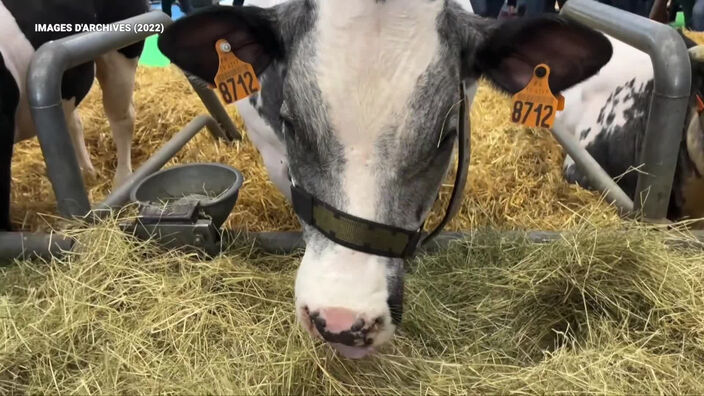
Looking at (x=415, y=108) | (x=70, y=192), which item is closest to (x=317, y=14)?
(x=415, y=108)

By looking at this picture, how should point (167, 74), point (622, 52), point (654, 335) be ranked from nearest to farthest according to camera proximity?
point (654, 335) → point (622, 52) → point (167, 74)

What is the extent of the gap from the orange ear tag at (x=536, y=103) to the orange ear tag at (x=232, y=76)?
752 mm

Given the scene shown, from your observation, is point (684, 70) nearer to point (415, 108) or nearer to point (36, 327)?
point (415, 108)

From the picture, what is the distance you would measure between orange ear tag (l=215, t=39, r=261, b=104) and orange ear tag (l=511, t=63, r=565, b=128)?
0.75 m

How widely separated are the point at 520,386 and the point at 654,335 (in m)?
0.41

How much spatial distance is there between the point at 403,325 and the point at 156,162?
1.41 metres

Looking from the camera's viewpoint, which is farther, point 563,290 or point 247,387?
point 563,290

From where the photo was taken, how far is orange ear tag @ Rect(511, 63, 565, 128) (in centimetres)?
158

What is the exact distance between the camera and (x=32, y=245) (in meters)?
1.72

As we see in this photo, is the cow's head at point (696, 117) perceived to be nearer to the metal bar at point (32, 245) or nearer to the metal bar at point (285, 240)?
the metal bar at point (285, 240)

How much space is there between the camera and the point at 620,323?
60.0 inches

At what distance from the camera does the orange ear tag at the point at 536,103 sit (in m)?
1.58

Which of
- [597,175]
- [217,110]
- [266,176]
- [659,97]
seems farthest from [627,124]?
[217,110]

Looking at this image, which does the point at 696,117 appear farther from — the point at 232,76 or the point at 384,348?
the point at 232,76
